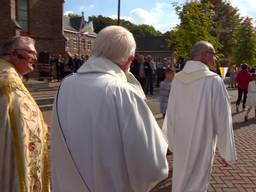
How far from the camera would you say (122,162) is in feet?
8.34

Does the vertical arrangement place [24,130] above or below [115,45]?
below

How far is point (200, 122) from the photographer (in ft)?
17.5

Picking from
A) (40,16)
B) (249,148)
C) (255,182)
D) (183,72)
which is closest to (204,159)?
(183,72)

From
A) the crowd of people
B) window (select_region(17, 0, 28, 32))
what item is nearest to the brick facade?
window (select_region(17, 0, 28, 32))

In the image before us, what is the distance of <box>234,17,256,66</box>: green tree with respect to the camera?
49.0 m

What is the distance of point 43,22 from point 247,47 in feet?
81.4

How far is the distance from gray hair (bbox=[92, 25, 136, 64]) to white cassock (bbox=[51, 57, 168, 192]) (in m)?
0.05

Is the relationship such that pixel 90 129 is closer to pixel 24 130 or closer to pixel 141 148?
pixel 141 148

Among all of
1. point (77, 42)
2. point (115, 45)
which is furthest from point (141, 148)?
point (77, 42)

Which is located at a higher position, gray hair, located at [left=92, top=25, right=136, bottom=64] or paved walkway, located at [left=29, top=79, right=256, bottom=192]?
gray hair, located at [left=92, top=25, right=136, bottom=64]

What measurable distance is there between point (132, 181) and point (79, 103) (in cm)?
57

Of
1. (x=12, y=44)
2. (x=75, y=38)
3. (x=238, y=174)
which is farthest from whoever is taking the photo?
(x=75, y=38)

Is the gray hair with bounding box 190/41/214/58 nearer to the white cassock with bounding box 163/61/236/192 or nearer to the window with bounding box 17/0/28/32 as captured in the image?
the white cassock with bounding box 163/61/236/192

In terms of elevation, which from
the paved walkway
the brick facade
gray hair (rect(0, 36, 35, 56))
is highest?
A: gray hair (rect(0, 36, 35, 56))
